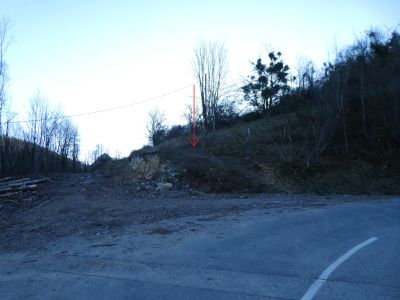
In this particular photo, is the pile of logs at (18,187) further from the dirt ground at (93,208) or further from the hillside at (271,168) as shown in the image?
the hillside at (271,168)

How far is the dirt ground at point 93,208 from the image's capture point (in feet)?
37.1

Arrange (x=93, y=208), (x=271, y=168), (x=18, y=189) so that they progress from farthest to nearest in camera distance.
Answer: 1. (x=271, y=168)
2. (x=18, y=189)
3. (x=93, y=208)

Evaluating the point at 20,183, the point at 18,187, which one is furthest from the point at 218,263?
the point at 20,183

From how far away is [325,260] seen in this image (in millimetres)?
7594

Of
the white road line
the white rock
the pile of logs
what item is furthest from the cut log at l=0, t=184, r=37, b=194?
the white road line

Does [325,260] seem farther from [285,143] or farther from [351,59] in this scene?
[351,59]

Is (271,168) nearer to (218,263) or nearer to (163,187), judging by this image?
(163,187)

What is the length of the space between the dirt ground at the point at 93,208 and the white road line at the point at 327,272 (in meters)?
4.69

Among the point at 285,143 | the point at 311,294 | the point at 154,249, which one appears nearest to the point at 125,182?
the point at 285,143

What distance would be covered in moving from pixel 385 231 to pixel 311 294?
612 centimetres

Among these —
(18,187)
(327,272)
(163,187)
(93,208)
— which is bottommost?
(327,272)

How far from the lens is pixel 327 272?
6.78 metres

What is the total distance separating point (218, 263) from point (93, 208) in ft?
31.6

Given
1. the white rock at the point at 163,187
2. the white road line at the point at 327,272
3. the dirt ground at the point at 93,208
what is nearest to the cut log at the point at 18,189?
the dirt ground at the point at 93,208
